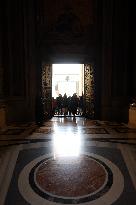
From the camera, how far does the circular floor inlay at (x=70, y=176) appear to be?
3705 millimetres

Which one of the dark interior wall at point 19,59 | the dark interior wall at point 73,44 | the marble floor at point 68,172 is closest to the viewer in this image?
the marble floor at point 68,172

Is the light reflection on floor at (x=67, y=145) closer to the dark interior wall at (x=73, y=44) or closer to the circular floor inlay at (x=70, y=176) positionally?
the circular floor inlay at (x=70, y=176)

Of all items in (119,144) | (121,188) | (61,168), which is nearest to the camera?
(121,188)

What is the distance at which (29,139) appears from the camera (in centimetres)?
649

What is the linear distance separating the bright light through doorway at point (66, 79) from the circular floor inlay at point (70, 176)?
1711 cm

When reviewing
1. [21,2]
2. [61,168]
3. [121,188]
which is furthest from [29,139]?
[21,2]

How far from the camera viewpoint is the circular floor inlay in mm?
3705

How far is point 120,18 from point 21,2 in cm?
417

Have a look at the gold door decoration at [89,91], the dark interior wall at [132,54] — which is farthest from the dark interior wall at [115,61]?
the gold door decoration at [89,91]

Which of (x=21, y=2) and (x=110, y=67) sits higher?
(x=21, y=2)

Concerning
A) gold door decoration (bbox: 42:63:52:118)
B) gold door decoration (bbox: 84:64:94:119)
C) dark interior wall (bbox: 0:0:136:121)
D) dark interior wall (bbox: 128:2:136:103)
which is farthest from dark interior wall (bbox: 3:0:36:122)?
dark interior wall (bbox: 128:2:136:103)

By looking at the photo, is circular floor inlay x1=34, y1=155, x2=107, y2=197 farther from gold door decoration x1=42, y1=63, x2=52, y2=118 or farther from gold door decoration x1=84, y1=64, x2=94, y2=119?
gold door decoration x1=42, y1=63, x2=52, y2=118

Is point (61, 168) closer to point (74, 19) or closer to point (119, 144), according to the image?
point (119, 144)

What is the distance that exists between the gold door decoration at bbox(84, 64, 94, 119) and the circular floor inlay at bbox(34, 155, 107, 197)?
6.48 m
